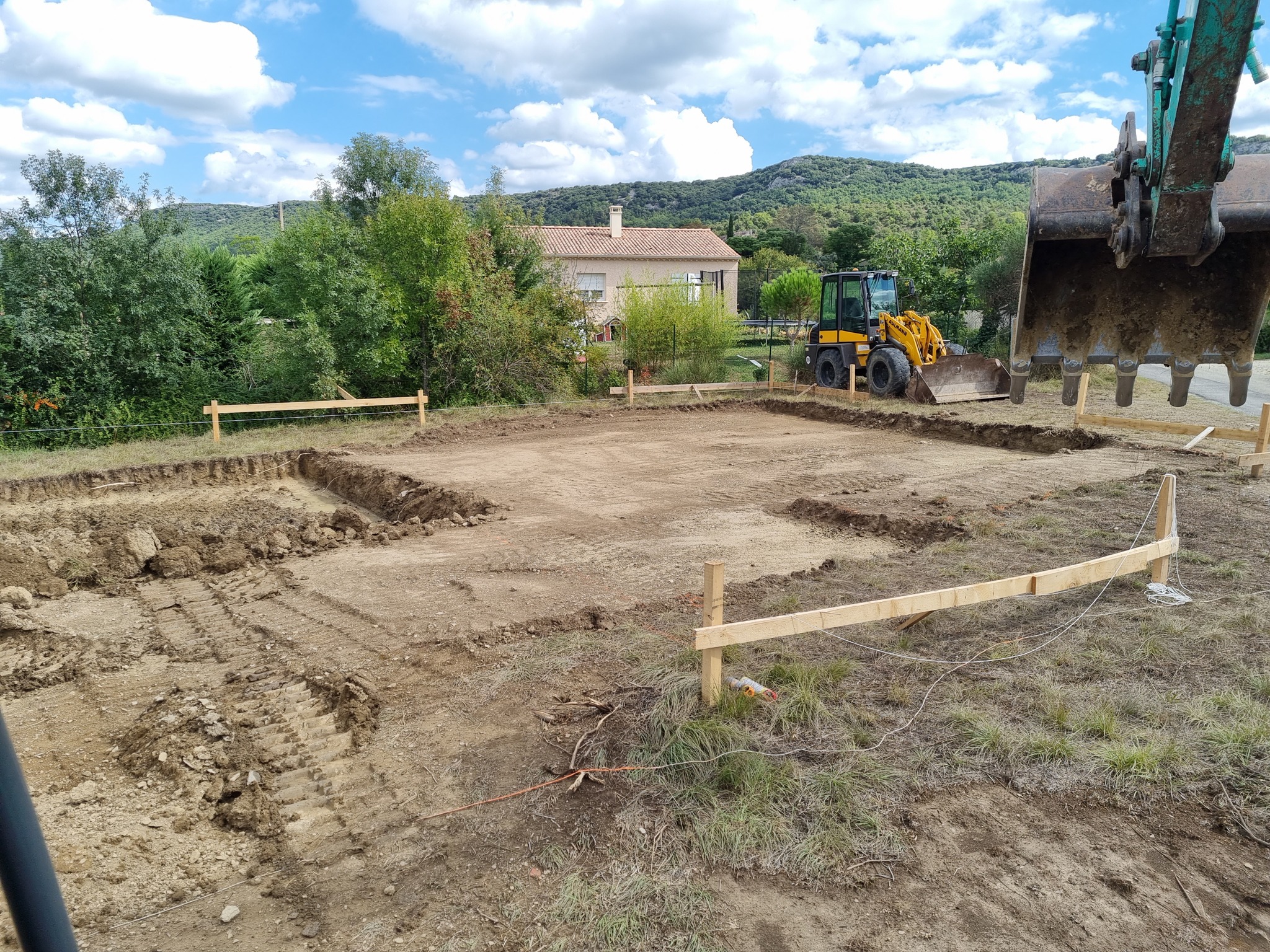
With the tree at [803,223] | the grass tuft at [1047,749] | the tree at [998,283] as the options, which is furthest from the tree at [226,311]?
the tree at [803,223]

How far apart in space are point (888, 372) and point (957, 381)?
61.7 inches

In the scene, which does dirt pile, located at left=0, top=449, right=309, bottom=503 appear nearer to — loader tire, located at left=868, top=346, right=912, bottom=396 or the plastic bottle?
the plastic bottle

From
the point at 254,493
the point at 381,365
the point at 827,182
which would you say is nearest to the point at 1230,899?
the point at 254,493

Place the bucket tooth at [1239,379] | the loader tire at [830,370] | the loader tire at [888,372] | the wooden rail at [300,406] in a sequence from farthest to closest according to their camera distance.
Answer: the loader tire at [830,370], the loader tire at [888,372], the wooden rail at [300,406], the bucket tooth at [1239,379]

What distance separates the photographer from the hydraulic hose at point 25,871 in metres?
1.24

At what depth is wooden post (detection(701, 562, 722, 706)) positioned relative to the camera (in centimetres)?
418

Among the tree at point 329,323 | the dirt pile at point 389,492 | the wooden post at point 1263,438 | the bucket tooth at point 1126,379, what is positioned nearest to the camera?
the bucket tooth at point 1126,379

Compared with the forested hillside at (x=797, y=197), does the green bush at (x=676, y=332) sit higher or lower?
lower

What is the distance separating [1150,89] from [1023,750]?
120 inches

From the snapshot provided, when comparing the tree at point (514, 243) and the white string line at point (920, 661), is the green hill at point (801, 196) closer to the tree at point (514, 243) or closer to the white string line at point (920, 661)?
the tree at point (514, 243)

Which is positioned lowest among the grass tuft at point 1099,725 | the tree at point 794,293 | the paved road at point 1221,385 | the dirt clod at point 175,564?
the dirt clod at point 175,564

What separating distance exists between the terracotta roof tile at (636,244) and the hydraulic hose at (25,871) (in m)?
39.7

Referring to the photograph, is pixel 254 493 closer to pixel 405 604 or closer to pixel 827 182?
pixel 405 604

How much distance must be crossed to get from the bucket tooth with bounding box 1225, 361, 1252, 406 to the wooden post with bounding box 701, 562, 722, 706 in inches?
111
